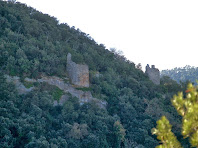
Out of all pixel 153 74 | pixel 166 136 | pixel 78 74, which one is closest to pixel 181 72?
pixel 153 74

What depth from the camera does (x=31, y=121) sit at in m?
27.9

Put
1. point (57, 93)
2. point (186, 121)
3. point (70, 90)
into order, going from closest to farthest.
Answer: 1. point (186, 121)
2. point (57, 93)
3. point (70, 90)

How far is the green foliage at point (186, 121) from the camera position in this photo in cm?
794

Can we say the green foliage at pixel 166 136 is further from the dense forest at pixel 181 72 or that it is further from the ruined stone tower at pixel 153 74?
the dense forest at pixel 181 72

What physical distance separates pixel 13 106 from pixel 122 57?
1084 inches

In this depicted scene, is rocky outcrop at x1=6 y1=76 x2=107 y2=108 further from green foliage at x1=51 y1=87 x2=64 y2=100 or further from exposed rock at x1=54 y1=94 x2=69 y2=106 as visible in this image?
green foliage at x1=51 y1=87 x2=64 y2=100

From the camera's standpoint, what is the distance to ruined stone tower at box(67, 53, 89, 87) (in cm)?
3453

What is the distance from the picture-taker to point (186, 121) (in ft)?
26.0

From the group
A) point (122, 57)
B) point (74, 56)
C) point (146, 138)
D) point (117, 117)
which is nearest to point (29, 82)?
point (74, 56)

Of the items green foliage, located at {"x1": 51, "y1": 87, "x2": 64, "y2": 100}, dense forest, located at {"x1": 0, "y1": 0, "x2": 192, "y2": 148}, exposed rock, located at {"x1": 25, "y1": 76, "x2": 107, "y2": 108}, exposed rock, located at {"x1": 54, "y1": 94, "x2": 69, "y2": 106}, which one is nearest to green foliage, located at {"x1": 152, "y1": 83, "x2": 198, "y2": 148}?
dense forest, located at {"x1": 0, "y1": 0, "x2": 192, "y2": 148}

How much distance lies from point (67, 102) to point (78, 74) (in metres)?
3.54

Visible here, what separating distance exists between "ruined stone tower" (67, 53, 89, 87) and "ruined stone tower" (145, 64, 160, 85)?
13297 mm

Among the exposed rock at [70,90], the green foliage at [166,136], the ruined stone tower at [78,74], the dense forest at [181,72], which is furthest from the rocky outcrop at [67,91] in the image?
the dense forest at [181,72]

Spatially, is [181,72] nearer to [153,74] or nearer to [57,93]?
[153,74]
